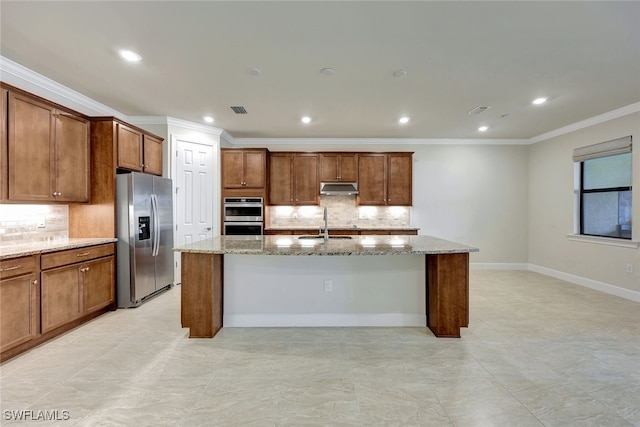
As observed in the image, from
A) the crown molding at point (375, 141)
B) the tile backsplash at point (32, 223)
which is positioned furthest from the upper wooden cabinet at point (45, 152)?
the crown molding at point (375, 141)

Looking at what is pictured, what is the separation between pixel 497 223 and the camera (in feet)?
20.2

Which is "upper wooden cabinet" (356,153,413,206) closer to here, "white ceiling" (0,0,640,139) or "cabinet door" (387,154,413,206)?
"cabinet door" (387,154,413,206)

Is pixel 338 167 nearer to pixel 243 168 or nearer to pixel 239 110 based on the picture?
pixel 243 168

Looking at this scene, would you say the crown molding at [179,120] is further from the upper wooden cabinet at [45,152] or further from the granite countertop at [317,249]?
the granite countertop at [317,249]

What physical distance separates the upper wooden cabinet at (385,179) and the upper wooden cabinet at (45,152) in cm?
426

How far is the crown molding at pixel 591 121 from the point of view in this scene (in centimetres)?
413

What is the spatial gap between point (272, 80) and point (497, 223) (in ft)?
17.5

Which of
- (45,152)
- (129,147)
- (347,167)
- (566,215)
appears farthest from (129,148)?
(566,215)

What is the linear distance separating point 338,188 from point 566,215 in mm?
4015

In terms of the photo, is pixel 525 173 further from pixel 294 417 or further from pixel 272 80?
pixel 294 417

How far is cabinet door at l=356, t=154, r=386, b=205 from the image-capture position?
228 inches

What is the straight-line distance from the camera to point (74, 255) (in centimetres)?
306

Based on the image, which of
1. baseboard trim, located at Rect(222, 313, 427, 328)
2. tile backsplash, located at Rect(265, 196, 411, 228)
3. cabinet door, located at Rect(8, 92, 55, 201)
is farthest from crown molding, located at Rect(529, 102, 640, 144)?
cabinet door, located at Rect(8, 92, 55, 201)

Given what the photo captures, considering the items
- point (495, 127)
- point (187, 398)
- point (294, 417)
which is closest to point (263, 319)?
point (187, 398)
